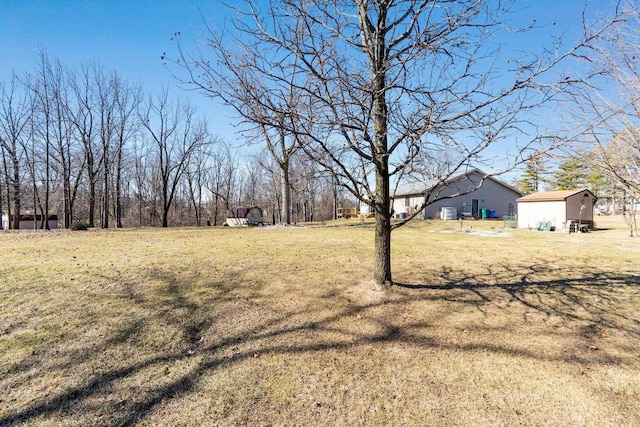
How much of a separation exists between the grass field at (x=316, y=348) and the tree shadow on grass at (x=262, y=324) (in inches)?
0.8

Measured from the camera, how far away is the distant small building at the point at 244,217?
2593 cm

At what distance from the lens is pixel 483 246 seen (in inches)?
364

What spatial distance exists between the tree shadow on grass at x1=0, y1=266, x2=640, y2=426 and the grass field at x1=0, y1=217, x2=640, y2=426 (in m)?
0.02

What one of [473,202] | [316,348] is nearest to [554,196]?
[473,202]

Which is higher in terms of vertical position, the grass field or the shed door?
the shed door

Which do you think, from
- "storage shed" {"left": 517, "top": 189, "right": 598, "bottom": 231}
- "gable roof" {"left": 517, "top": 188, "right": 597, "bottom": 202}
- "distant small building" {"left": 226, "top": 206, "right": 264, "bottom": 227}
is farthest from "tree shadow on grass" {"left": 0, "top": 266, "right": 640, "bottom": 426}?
"distant small building" {"left": 226, "top": 206, "right": 264, "bottom": 227}

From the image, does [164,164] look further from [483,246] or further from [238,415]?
[238,415]

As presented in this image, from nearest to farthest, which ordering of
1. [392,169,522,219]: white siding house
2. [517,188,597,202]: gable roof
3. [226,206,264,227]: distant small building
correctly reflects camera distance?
[517,188,597,202]: gable roof, [226,206,264,227]: distant small building, [392,169,522,219]: white siding house

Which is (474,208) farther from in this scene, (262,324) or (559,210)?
(262,324)

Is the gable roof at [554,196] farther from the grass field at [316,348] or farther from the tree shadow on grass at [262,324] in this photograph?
the tree shadow on grass at [262,324]

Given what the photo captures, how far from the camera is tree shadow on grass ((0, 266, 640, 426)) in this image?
2385mm

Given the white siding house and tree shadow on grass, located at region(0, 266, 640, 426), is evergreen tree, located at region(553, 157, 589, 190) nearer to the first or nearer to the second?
tree shadow on grass, located at region(0, 266, 640, 426)

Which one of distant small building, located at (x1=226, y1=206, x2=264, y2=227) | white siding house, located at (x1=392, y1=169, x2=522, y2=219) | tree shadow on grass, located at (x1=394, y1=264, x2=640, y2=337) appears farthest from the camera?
white siding house, located at (x1=392, y1=169, x2=522, y2=219)

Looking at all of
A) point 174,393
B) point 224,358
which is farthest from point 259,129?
point 174,393
